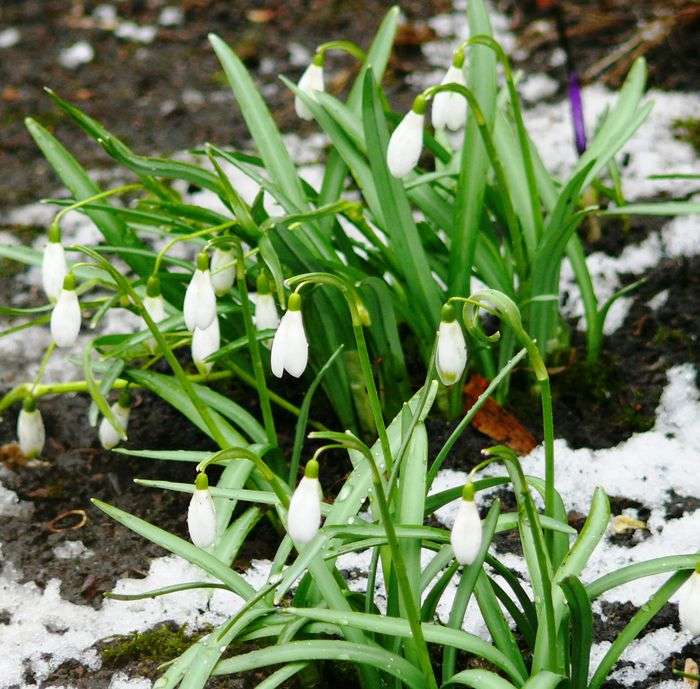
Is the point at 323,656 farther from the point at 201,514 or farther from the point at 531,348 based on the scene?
the point at 531,348

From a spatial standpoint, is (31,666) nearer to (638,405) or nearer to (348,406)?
(348,406)

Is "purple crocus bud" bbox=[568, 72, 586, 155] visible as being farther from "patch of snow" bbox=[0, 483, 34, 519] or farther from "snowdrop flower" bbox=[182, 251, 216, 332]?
"patch of snow" bbox=[0, 483, 34, 519]

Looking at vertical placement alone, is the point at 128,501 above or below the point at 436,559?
below

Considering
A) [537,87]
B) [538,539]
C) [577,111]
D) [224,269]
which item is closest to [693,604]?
[538,539]

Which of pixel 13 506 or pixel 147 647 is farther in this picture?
pixel 13 506

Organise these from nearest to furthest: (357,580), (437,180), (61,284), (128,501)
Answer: (61,284) → (357,580) → (128,501) → (437,180)

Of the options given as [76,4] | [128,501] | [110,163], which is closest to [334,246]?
[128,501]

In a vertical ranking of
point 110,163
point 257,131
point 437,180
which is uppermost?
point 257,131
